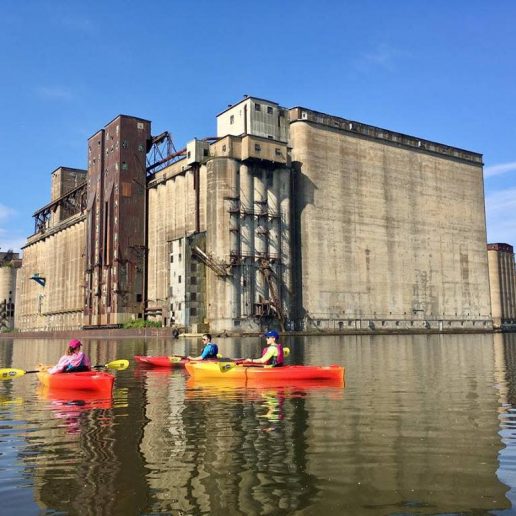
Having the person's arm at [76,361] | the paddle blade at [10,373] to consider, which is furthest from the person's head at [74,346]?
the paddle blade at [10,373]

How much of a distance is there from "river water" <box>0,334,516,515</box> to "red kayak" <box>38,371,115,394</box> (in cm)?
39

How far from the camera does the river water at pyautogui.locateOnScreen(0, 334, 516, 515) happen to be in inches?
317

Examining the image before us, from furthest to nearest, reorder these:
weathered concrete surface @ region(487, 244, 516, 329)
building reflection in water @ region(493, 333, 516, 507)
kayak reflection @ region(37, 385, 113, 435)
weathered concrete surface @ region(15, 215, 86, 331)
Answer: weathered concrete surface @ region(487, 244, 516, 329) < weathered concrete surface @ region(15, 215, 86, 331) < kayak reflection @ region(37, 385, 113, 435) < building reflection in water @ region(493, 333, 516, 507)

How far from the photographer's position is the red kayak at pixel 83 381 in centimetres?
1808

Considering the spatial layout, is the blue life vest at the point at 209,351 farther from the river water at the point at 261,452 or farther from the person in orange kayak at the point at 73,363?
the person in orange kayak at the point at 73,363

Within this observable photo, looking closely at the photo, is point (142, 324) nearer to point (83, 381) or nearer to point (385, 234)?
point (385, 234)

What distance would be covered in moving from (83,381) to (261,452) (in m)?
9.62

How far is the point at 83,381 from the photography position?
727 inches

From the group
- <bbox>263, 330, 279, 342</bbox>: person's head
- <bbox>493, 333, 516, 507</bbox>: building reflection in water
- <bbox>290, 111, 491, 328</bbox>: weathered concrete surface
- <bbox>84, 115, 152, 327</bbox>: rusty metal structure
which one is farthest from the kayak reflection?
<bbox>84, 115, 152, 327</bbox>: rusty metal structure

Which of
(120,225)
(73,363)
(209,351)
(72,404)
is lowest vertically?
(72,404)

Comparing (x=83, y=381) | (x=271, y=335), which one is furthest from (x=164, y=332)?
(x=83, y=381)

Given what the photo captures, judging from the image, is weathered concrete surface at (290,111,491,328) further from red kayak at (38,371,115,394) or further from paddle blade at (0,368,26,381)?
red kayak at (38,371,115,394)

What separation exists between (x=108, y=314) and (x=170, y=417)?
8814 centimetres

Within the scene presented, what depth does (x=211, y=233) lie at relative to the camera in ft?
278
